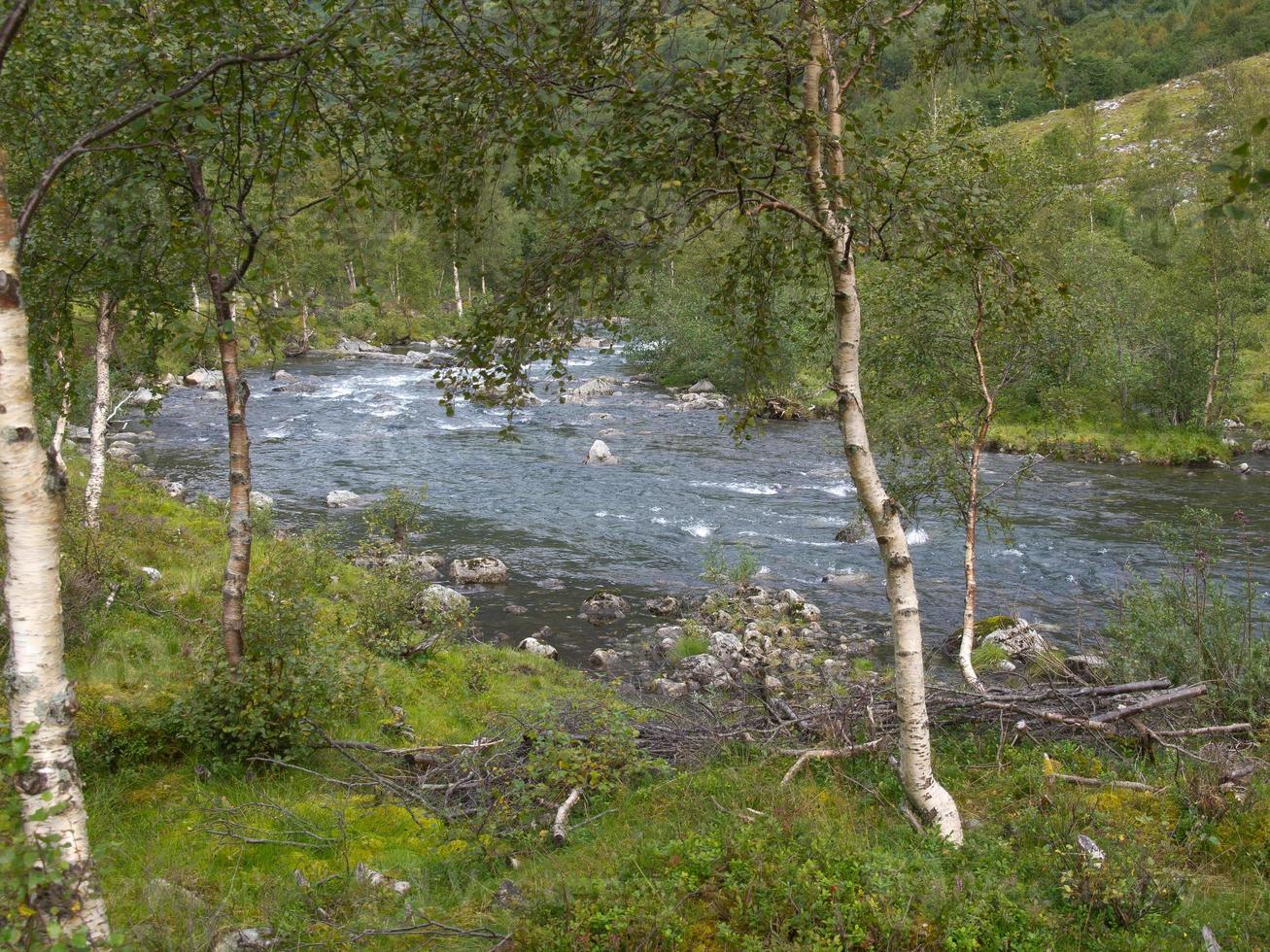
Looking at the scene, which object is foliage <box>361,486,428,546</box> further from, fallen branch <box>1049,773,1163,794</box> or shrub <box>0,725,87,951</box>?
shrub <box>0,725,87,951</box>

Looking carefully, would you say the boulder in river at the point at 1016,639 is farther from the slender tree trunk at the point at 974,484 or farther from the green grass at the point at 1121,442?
the green grass at the point at 1121,442

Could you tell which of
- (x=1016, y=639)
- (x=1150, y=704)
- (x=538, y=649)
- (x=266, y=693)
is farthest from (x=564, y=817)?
(x=1016, y=639)

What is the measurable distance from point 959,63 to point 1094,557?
55.0 ft

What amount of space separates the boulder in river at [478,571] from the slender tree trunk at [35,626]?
50.7ft

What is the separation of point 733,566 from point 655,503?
5556 millimetres

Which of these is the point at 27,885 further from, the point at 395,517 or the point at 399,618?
the point at 395,517

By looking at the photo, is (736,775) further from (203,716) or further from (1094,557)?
(1094,557)

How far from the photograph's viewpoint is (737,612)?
709 inches

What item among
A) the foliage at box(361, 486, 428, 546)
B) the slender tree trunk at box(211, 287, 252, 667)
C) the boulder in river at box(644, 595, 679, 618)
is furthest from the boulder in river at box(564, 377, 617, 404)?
the slender tree trunk at box(211, 287, 252, 667)

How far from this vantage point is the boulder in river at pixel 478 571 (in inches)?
781

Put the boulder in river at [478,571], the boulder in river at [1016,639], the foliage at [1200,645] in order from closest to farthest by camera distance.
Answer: the foliage at [1200,645], the boulder in river at [1016,639], the boulder in river at [478,571]

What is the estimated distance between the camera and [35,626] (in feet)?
14.2

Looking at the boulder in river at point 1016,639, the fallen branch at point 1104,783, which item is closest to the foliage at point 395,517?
the boulder in river at point 1016,639

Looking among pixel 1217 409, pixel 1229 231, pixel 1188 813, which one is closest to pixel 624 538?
pixel 1188 813
